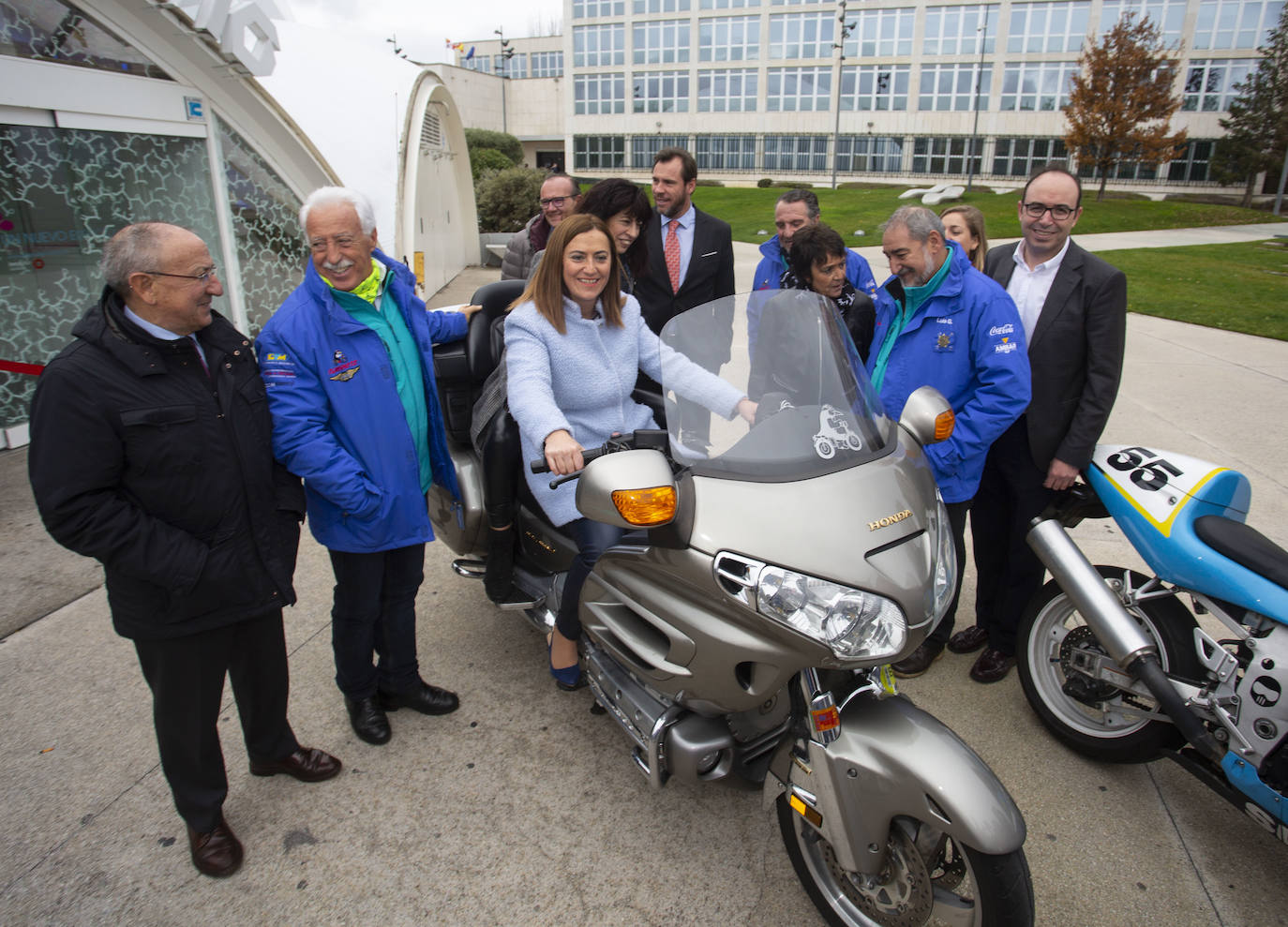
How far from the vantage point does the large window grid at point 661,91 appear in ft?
175

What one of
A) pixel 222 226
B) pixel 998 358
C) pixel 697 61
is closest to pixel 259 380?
pixel 998 358

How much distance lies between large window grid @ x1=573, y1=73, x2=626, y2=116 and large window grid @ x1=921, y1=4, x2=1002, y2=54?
20821 millimetres

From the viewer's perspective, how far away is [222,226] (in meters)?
7.45

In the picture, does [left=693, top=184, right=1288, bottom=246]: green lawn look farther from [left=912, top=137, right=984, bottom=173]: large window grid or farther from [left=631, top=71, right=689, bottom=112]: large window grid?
[left=631, top=71, right=689, bottom=112]: large window grid

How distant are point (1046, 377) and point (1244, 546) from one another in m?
0.99

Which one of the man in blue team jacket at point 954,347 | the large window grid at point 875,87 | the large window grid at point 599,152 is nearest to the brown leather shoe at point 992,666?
the man in blue team jacket at point 954,347

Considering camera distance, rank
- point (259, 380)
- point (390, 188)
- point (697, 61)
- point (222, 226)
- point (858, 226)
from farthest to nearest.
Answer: point (697, 61)
point (858, 226)
point (390, 188)
point (222, 226)
point (259, 380)

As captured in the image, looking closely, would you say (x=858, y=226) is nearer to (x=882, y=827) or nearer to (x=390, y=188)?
(x=390, y=188)

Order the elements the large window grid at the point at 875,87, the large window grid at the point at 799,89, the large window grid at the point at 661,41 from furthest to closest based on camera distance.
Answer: the large window grid at the point at 661,41 < the large window grid at the point at 799,89 < the large window grid at the point at 875,87

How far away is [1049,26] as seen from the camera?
1766 inches

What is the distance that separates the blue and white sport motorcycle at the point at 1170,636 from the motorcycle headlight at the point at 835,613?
1.07 meters

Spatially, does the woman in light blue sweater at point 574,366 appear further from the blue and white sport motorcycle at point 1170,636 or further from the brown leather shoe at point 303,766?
the blue and white sport motorcycle at point 1170,636

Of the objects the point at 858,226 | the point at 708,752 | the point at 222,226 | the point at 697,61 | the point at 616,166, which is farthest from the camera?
the point at 616,166

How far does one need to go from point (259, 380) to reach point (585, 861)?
181 centimetres
